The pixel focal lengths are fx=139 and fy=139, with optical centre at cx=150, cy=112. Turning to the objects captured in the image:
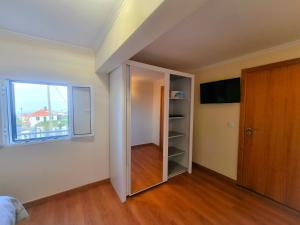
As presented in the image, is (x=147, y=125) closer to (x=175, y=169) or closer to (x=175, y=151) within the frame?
(x=175, y=151)

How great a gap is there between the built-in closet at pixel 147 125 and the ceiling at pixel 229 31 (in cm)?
42

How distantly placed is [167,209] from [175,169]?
1.11 m

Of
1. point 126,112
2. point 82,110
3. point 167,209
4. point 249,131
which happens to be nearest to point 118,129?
point 126,112

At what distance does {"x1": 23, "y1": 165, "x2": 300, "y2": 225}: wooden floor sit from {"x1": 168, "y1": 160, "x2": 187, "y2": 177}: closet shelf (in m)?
0.42

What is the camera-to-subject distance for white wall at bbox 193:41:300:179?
2.23 metres

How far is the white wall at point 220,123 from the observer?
87.8 inches

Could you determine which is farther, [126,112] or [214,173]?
[214,173]

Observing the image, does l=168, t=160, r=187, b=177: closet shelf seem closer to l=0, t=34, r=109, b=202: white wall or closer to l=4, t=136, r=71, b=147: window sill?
l=0, t=34, r=109, b=202: white wall

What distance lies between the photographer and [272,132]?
6.63ft

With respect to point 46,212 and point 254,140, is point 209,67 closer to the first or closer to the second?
point 254,140

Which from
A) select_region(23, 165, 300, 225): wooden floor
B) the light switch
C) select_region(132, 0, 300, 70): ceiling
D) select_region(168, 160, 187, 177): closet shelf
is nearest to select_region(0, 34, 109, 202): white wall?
select_region(23, 165, 300, 225): wooden floor

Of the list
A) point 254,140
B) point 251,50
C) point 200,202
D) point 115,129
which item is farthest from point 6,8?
point 254,140

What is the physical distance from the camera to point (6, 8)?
129 cm

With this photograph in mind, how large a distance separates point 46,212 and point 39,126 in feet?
3.69
